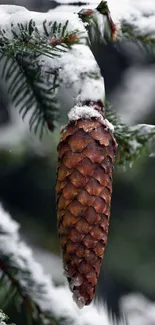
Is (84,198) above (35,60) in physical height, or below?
below

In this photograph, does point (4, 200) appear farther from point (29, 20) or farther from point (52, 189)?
point (29, 20)

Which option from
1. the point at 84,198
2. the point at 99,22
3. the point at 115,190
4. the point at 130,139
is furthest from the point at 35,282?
the point at 115,190

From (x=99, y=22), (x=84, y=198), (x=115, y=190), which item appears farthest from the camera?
(x=115, y=190)

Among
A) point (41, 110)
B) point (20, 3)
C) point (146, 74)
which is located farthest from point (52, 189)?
point (41, 110)

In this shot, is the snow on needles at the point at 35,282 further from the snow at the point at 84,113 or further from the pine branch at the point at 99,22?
the pine branch at the point at 99,22

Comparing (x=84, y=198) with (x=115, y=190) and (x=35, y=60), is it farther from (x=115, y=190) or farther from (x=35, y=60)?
(x=115, y=190)

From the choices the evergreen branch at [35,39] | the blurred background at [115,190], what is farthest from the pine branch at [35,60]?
the blurred background at [115,190]

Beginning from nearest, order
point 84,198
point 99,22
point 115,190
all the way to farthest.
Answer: point 84,198
point 99,22
point 115,190
